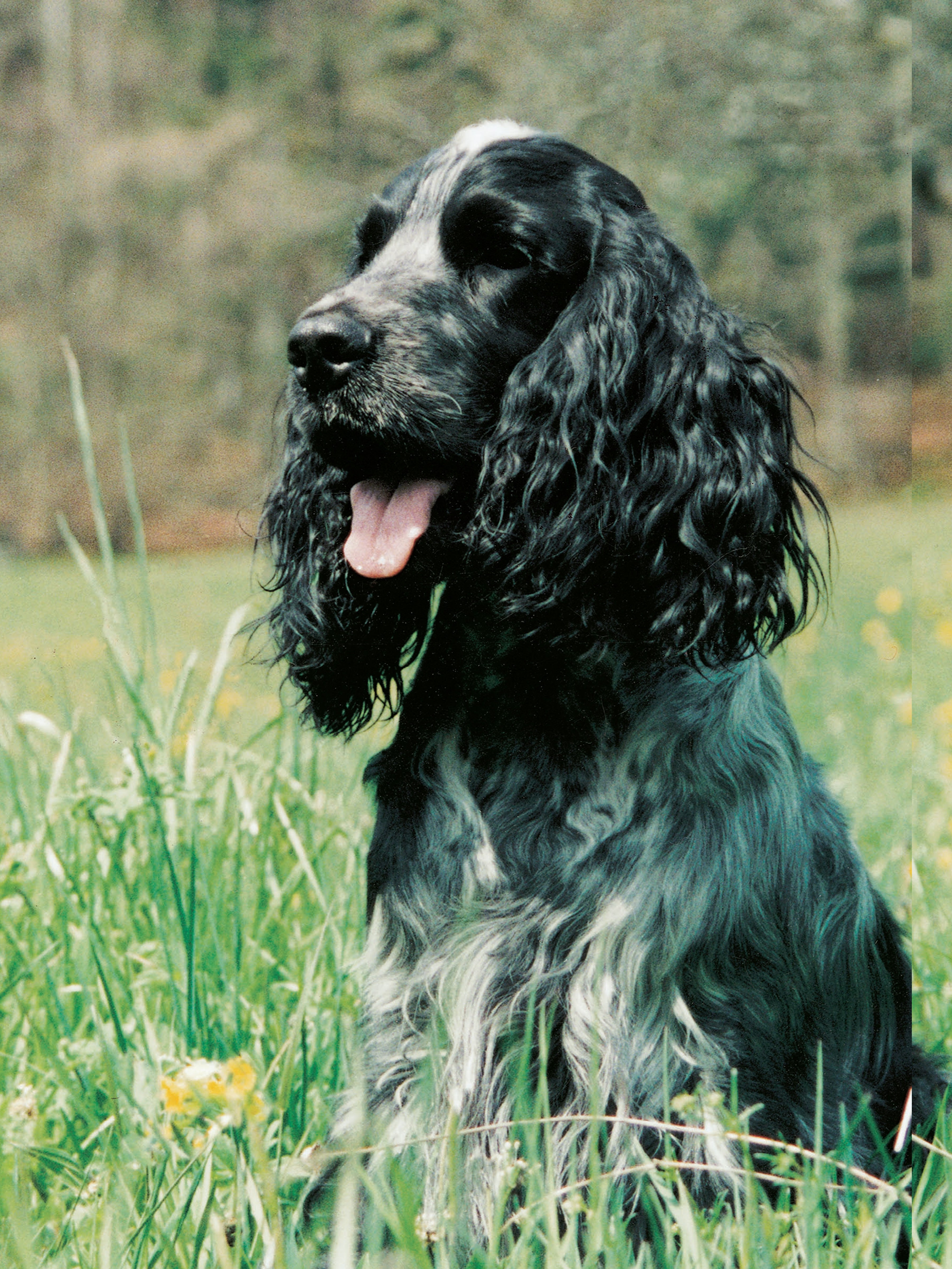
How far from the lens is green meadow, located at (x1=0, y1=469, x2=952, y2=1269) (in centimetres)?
153

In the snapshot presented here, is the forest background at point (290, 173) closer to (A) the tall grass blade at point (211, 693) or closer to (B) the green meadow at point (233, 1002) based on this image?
(B) the green meadow at point (233, 1002)

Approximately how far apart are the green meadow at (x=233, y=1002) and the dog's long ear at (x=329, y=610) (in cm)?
14

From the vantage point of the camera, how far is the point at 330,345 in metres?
1.92

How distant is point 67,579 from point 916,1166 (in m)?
16.1

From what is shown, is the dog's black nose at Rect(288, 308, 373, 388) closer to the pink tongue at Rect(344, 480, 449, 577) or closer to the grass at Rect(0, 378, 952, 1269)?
the pink tongue at Rect(344, 480, 449, 577)

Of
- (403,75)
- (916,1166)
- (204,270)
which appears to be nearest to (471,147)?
(916,1166)

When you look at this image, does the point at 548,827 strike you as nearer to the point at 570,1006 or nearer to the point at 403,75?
the point at 570,1006

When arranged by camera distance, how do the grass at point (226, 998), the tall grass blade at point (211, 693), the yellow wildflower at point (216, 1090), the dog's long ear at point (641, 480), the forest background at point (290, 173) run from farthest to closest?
the forest background at point (290, 173) → the tall grass blade at point (211, 693) → the dog's long ear at point (641, 480) → the grass at point (226, 998) → the yellow wildflower at point (216, 1090)

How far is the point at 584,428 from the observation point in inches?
81.4

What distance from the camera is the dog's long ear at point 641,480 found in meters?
2.00

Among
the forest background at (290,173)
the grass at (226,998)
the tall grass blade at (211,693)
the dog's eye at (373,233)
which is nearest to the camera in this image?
the grass at (226,998)

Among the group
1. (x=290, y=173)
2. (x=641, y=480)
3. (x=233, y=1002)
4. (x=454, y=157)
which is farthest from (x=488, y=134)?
(x=290, y=173)

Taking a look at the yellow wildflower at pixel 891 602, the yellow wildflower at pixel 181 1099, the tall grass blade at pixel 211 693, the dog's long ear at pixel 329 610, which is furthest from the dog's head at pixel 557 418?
the yellow wildflower at pixel 891 602

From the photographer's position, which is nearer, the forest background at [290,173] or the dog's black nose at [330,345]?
the dog's black nose at [330,345]
